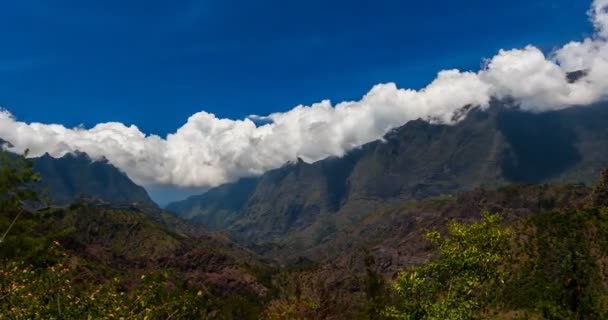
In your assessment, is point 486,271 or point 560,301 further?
point 560,301

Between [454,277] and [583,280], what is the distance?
36340 mm

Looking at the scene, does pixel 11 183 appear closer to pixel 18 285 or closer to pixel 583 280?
pixel 18 285

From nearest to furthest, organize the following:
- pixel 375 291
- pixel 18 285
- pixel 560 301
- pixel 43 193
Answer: pixel 18 285, pixel 43 193, pixel 560 301, pixel 375 291

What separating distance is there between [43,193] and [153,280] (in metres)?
17.3

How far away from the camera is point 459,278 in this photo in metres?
33.4

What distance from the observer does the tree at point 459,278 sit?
32.4 meters

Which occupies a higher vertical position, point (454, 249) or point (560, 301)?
point (454, 249)

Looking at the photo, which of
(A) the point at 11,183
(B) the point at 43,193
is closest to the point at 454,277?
(B) the point at 43,193

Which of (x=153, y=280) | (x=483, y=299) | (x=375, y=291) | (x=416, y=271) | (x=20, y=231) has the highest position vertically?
(x=20, y=231)

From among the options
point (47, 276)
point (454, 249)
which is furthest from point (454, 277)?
point (47, 276)

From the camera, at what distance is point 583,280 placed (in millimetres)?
60938

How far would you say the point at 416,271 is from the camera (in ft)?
119

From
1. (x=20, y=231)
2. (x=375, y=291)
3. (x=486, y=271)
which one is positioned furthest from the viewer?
(x=375, y=291)

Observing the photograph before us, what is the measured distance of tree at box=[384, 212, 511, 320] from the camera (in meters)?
32.4
